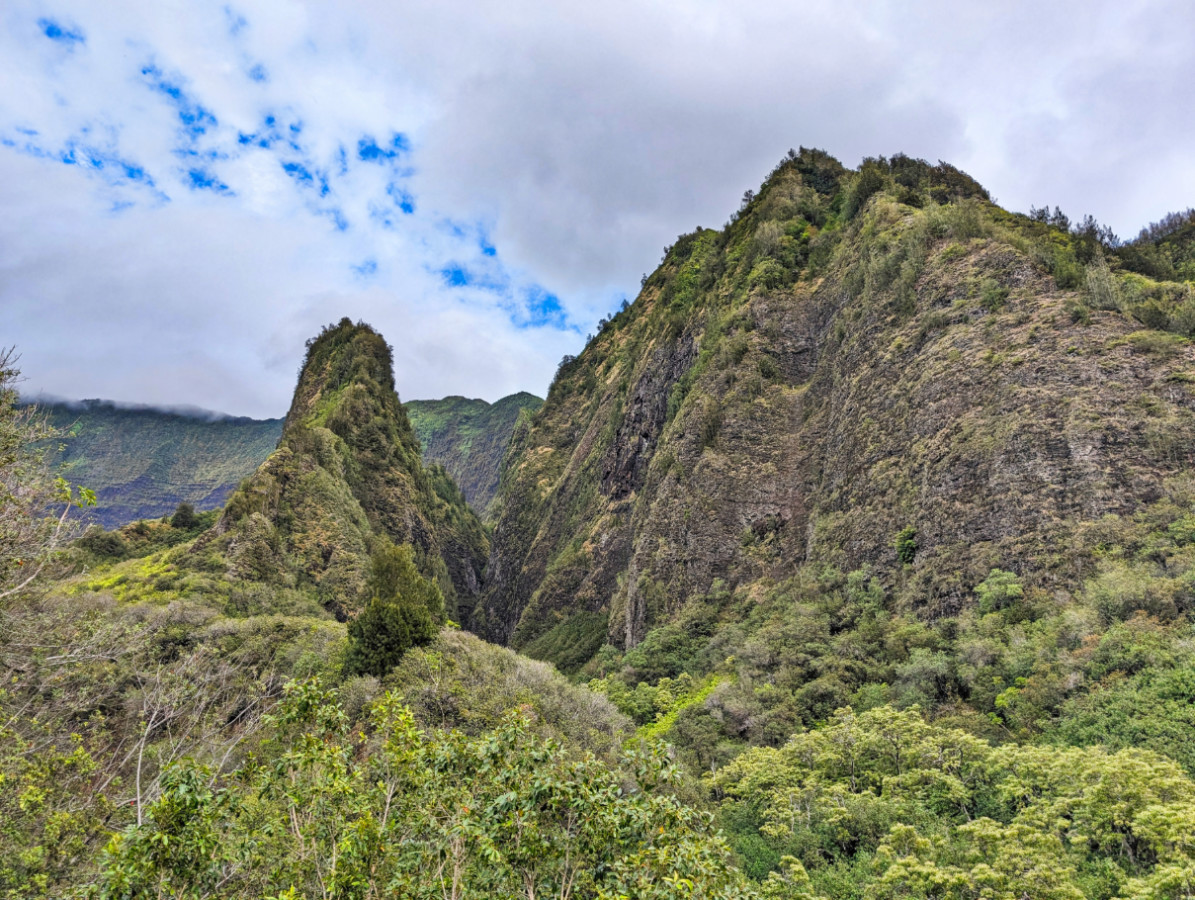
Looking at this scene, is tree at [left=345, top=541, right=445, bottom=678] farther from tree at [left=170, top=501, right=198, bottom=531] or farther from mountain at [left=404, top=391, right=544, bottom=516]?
mountain at [left=404, top=391, right=544, bottom=516]

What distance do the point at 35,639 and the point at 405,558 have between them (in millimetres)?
17988

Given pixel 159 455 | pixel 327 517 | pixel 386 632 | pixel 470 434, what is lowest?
pixel 386 632

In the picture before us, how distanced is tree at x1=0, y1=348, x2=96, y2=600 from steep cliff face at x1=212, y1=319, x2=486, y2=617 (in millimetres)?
32186

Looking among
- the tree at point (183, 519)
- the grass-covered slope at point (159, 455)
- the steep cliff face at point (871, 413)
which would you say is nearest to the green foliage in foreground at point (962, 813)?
the steep cliff face at point (871, 413)

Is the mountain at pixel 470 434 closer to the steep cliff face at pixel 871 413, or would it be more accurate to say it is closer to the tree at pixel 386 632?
the steep cliff face at pixel 871 413

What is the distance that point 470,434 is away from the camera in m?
175

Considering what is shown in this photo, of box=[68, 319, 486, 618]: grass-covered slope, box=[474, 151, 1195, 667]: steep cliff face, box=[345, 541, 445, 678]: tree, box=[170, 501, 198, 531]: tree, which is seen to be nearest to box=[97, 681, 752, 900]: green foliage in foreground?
box=[345, 541, 445, 678]: tree

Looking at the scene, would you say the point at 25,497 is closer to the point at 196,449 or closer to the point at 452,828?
the point at 452,828

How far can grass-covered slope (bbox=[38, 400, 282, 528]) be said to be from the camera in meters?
124

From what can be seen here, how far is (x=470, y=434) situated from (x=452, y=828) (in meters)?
174

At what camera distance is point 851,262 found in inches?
1480

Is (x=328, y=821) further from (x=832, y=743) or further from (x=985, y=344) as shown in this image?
(x=985, y=344)

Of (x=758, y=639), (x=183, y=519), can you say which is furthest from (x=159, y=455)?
(x=758, y=639)

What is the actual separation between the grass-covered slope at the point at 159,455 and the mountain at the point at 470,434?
147 ft
